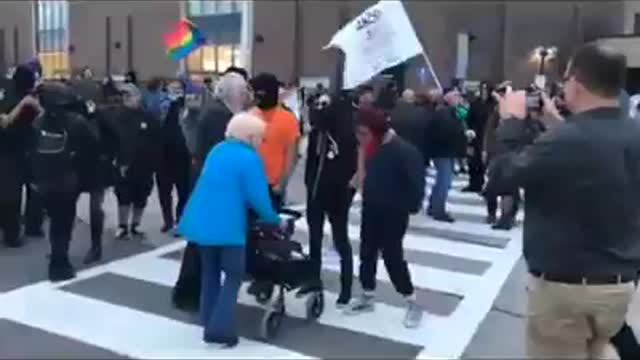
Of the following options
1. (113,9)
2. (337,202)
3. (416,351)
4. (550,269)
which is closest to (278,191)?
(337,202)

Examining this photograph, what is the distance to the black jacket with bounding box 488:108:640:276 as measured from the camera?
328 centimetres

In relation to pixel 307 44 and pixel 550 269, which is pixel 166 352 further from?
pixel 307 44

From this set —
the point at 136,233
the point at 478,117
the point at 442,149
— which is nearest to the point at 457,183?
the point at 478,117

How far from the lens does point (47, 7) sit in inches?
2405

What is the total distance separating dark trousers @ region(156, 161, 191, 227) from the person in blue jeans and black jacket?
446cm

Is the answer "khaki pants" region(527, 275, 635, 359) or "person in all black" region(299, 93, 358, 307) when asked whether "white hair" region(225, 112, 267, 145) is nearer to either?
"person in all black" region(299, 93, 358, 307)

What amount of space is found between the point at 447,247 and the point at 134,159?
12.7ft

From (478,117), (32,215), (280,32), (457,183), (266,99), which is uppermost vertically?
(280,32)

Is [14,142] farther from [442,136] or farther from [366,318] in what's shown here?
[442,136]

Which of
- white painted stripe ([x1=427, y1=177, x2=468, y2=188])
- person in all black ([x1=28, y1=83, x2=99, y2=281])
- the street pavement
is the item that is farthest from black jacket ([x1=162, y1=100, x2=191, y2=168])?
white painted stripe ([x1=427, y1=177, x2=468, y2=188])

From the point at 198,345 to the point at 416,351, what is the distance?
4.99 ft

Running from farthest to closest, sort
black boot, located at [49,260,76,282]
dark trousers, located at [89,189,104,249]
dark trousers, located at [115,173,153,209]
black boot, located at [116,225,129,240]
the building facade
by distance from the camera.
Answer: the building facade, black boot, located at [116,225,129,240], dark trousers, located at [115,173,153,209], dark trousers, located at [89,189,104,249], black boot, located at [49,260,76,282]

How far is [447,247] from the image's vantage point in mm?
10219

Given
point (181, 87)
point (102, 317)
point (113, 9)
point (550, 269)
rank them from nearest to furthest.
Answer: point (550, 269)
point (102, 317)
point (181, 87)
point (113, 9)
